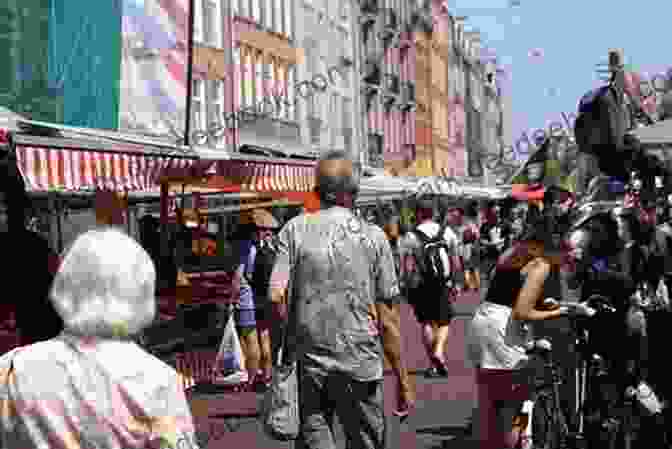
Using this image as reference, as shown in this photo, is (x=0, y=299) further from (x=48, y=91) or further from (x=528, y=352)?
(x=48, y=91)

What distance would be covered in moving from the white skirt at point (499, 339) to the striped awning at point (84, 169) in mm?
2652

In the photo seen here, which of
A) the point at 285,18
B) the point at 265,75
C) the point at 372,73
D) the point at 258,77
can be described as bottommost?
the point at 258,77

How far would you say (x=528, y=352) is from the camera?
733cm

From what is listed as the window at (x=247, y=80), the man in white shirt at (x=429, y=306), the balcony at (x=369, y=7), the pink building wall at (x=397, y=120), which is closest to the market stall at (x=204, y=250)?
the man in white shirt at (x=429, y=306)

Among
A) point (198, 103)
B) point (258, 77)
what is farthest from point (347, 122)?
point (198, 103)

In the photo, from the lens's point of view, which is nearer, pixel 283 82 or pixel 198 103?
pixel 198 103

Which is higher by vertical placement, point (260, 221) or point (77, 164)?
point (77, 164)

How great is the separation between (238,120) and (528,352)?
28483mm

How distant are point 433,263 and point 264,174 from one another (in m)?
1.90

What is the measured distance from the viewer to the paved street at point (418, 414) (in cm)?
967

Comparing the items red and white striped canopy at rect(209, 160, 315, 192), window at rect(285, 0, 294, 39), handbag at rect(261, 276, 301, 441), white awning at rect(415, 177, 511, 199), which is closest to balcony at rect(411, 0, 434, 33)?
white awning at rect(415, 177, 511, 199)

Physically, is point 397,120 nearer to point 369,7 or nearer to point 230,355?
point 369,7

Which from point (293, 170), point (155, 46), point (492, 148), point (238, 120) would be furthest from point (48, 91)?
point (492, 148)

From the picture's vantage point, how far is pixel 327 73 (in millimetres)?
47812
